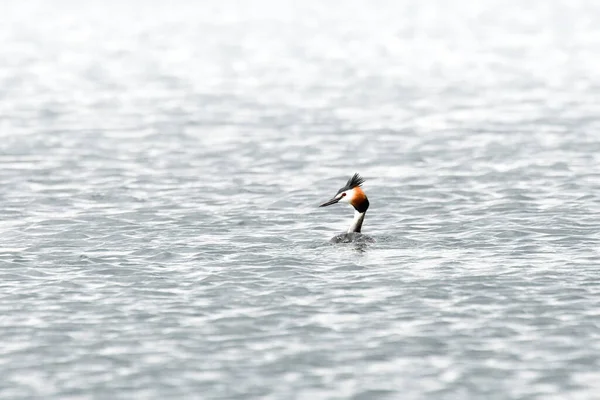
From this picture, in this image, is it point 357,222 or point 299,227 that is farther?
point 299,227

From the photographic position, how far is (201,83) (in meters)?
48.0

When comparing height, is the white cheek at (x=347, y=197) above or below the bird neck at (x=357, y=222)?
above

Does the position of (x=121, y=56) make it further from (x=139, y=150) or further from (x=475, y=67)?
(x=139, y=150)

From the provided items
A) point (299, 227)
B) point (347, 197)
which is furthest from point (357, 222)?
point (299, 227)

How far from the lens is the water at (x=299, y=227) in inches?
653

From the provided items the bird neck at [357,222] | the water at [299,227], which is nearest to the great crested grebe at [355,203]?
the bird neck at [357,222]

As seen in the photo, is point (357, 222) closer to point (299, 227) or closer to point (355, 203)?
point (355, 203)

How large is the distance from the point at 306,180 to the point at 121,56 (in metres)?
29.2

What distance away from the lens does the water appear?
54.4ft

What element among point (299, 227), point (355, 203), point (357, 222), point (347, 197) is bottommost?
point (299, 227)

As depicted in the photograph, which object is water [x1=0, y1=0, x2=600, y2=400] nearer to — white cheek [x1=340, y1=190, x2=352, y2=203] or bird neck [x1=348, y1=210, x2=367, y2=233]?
white cheek [x1=340, y1=190, x2=352, y2=203]

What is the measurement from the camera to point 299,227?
2536cm

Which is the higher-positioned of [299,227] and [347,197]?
[347,197]

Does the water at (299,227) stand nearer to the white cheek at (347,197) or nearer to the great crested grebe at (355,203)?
the great crested grebe at (355,203)
